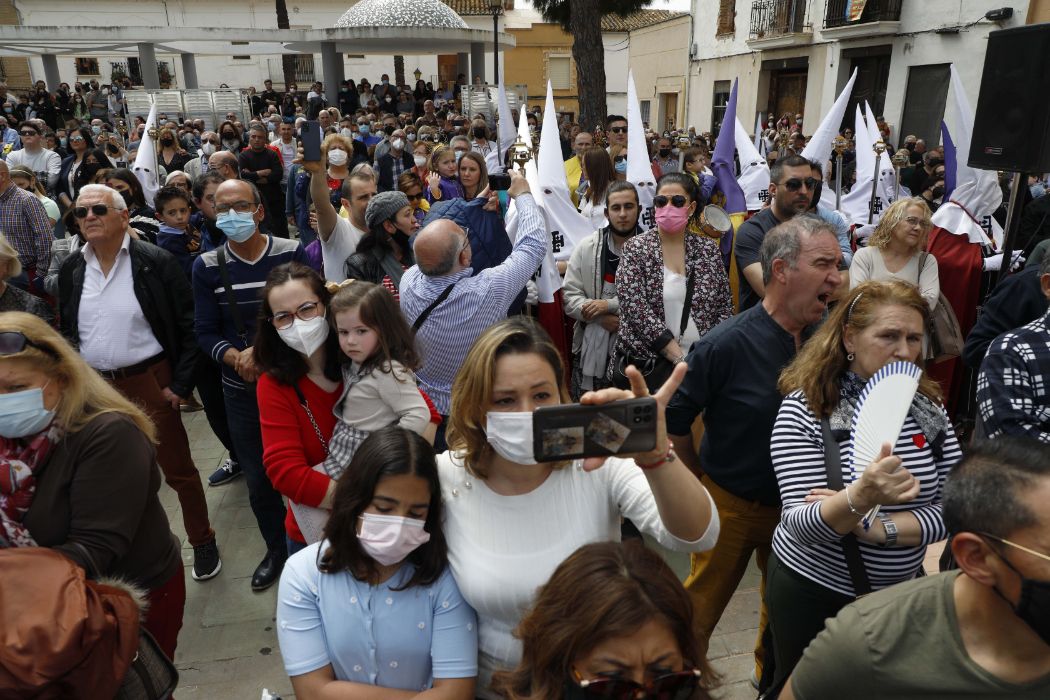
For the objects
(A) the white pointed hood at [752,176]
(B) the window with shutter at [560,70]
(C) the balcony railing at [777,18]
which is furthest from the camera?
(B) the window with shutter at [560,70]

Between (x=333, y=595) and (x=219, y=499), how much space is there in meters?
3.16

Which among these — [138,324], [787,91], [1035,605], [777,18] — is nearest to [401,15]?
[777,18]

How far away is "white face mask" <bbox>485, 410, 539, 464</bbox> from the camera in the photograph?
1714 millimetres

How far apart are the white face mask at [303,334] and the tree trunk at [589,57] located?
468 inches

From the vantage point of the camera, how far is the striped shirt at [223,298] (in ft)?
11.7

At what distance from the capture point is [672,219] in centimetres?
373

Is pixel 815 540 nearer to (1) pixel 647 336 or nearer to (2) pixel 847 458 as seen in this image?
(2) pixel 847 458

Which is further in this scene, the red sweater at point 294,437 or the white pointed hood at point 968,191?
the white pointed hood at point 968,191

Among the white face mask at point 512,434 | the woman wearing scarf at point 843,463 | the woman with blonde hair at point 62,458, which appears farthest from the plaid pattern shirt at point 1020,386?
the woman with blonde hair at point 62,458

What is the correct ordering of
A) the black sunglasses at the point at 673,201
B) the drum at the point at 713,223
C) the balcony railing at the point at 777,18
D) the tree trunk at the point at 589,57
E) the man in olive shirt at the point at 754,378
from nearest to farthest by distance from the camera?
the man in olive shirt at the point at 754,378, the black sunglasses at the point at 673,201, the drum at the point at 713,223, the tree trunk at the point at 589,57, the balcony railing at the point at 777,18

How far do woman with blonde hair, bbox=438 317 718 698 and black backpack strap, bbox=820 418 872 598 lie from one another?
552 millimetres

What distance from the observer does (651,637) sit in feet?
4.59

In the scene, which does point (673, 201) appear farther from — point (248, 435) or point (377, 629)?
point (377, 629)

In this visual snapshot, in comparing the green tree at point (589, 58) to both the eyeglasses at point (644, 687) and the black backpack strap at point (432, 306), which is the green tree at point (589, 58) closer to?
the black backpack strap at point (432, 306)
